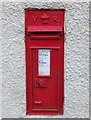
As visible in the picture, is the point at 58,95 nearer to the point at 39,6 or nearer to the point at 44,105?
the point at 44,105

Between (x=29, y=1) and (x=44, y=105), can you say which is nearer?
(x=29, y=1)

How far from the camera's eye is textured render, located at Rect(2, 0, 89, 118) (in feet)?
10.5

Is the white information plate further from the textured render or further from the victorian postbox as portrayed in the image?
the textured render

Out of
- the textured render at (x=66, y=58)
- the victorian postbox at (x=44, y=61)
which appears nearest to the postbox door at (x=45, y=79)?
the victorian postbox at (x=44, y=61)

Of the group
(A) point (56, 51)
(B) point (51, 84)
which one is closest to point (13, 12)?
(A) point (56, 51)

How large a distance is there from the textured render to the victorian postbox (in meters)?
0.06

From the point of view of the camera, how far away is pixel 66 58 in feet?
10.8

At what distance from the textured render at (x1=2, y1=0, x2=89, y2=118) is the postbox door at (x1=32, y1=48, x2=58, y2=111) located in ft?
0.38

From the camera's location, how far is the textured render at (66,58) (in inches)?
126

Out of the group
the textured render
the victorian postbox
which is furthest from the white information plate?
the textured render

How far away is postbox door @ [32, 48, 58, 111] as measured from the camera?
3.29 metres

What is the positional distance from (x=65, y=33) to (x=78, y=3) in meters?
0.35

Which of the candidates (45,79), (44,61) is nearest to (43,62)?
(44,61)

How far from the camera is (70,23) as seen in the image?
3.22 meters
